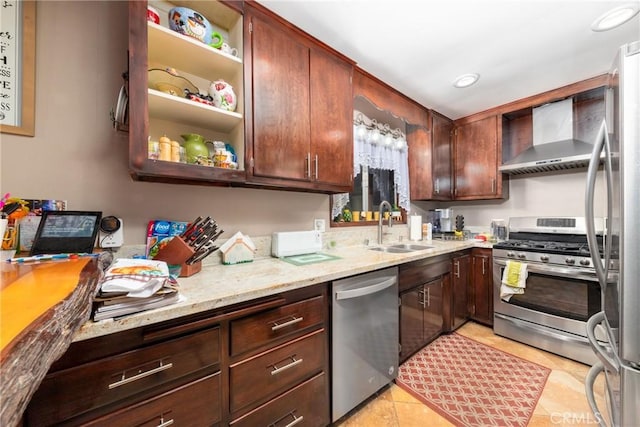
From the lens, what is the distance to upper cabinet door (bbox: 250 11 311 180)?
1323mm

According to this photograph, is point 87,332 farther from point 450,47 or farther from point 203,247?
point 450,47

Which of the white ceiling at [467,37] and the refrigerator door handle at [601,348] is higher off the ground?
the white ceiling at [467,37]

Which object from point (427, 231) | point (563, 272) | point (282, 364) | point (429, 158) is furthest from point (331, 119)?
point (563, 272)

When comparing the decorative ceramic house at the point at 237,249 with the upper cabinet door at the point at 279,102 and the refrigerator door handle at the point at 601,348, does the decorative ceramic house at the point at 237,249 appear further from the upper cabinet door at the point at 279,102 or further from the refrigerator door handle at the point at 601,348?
the refrigerator door handle at the point at 601,348

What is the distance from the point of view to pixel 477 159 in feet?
9.23

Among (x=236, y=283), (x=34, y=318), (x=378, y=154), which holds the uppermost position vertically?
(x=378, y=154)

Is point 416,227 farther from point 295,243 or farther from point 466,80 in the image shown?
point 295,243

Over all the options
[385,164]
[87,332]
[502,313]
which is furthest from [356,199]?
[87,332]

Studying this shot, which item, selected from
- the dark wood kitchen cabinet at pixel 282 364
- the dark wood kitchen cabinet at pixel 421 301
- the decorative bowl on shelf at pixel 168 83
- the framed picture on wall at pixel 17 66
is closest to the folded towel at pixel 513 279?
the dark wood kitchen cabinet at pixel 421 301

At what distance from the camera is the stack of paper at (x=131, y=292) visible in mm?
679

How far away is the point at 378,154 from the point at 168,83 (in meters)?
1.94

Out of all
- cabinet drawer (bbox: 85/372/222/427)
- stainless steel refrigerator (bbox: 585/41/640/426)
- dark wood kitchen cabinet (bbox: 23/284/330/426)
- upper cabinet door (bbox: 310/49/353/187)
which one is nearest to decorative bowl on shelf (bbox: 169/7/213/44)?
upper cabinet door (bbox: 310/49/353/187)

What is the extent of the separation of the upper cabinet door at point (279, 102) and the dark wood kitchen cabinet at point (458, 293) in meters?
1.80

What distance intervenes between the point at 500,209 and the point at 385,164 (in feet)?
5.42
